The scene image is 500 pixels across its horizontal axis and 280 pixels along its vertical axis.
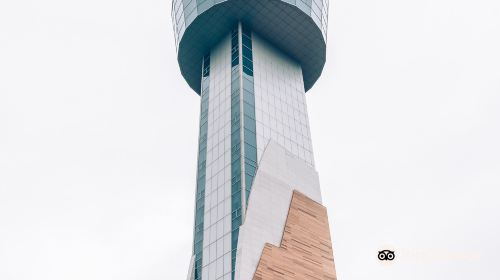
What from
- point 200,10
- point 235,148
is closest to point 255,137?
point 235,148

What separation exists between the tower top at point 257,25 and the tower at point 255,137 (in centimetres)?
15

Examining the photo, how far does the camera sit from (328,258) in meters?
64.2

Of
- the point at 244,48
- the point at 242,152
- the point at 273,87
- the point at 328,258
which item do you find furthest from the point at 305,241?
the point at 244,48

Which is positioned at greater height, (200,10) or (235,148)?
(200,10)

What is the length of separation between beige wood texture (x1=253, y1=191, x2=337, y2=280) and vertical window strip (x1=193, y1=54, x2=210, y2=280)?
29.0 ft

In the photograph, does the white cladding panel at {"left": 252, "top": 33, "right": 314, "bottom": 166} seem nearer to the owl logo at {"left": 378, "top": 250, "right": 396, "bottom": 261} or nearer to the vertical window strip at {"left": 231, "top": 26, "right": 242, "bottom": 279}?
the vertical window strip at {"left": 231, "top": 26, "right": 242, "bottom": 279}

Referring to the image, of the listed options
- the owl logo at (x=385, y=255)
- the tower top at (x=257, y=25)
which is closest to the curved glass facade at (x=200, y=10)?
the tower top at (x=257, y=25)

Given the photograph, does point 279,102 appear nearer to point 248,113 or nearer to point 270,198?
point 248,113

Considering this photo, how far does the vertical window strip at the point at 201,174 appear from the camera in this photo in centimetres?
6419

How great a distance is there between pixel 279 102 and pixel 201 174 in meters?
15.4

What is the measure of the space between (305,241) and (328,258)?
360cm

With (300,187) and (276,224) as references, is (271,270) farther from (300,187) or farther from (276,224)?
(300,187)

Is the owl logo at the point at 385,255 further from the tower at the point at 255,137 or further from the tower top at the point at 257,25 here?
the tower top at the point at 257,25

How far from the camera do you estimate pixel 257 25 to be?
8300 centimetres
